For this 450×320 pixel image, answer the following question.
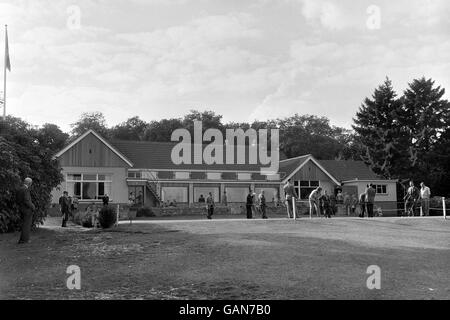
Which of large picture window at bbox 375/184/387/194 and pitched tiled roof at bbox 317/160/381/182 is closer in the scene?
large picture window at bbox 375/184/387/194

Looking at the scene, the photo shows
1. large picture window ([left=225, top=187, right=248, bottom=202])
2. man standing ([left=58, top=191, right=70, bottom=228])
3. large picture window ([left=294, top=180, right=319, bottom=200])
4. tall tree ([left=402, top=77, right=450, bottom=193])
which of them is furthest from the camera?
tall tree ([left=402, top=77, right=450, bottom=193])

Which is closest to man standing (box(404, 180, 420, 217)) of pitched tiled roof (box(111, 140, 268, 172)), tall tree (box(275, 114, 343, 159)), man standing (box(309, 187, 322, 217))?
man standing (box(309, 187, 322, 217))

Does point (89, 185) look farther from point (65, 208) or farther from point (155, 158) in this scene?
point (65, 208)

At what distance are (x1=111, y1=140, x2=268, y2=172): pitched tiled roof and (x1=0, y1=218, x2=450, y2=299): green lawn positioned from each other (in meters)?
34.4

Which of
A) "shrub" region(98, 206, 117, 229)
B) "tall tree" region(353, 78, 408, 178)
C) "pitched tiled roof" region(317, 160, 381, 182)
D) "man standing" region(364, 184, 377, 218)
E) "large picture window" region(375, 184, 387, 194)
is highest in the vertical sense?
"tall tree" region(353, 78, 408, 178)

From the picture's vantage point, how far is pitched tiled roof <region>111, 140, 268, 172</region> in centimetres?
5234

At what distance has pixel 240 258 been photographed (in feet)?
38.5

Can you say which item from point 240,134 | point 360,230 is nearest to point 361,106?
point 240,134

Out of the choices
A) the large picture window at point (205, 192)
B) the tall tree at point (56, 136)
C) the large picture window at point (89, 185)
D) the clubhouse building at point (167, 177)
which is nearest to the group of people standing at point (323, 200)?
the clubhouse building at point (167, 177)

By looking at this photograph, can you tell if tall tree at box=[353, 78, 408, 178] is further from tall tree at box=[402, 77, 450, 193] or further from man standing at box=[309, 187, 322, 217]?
man standing at box=[309, 187, 322, 217]

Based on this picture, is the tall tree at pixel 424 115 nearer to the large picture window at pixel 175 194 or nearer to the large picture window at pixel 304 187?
the large picture window at pixel 304 187

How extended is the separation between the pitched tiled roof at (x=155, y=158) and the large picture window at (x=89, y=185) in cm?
436
